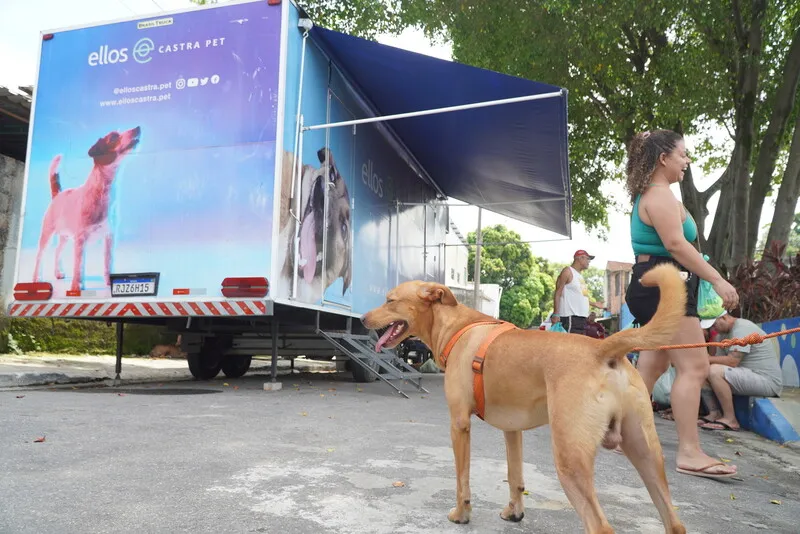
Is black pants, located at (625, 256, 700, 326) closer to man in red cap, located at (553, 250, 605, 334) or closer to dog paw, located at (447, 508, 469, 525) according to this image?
dog paw, located at (447, 508, 469, 525)

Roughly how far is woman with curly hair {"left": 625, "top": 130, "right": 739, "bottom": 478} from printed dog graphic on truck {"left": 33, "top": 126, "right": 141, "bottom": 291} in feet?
17.2

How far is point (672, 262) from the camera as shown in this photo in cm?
335

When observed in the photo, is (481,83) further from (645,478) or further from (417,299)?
(645,478)

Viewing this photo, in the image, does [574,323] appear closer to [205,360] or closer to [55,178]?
[205,360]

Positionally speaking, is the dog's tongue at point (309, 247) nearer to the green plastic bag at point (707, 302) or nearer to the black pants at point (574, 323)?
the black pants at point (574, 323)

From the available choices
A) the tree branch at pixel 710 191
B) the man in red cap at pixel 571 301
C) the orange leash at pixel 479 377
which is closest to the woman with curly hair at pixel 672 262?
the orange leash at pixel 479 377

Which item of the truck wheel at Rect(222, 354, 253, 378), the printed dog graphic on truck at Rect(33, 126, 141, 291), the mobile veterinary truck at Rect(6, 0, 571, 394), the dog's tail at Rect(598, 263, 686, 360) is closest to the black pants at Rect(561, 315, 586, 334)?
the mobile veterinary truck at Rect(6, 0, 571, 394)

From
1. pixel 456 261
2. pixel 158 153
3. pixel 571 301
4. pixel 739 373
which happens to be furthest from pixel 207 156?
pixel 456 261

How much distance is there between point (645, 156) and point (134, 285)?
16.6ft

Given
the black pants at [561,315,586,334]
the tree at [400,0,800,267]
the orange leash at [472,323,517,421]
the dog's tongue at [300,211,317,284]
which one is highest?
the tree at [400,0,800,267]

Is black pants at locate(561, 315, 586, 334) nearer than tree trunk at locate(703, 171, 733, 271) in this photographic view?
Yes

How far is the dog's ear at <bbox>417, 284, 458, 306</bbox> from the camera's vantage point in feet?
9.50

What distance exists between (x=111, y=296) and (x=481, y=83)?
4385mm

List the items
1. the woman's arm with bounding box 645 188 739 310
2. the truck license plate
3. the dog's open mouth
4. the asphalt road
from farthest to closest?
1. the truck license plate
2. the woman's arm with bounding box 645 188 739 310
3. the dog's open mouth
4. the asphalt road
